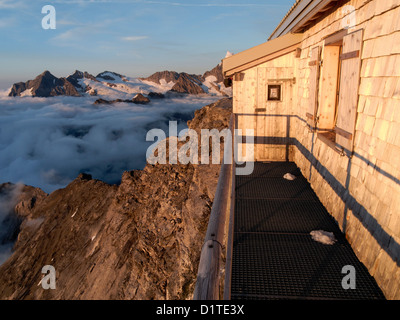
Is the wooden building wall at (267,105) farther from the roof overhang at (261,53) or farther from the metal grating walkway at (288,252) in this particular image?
A: the metal grating walkway at (288,252)

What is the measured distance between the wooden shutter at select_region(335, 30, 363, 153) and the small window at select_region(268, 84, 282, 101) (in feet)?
14.5

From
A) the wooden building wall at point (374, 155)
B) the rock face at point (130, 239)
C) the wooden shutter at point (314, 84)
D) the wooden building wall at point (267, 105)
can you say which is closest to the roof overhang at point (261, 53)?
the wooden building wall at point (267, 105)

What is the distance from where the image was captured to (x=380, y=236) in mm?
3506

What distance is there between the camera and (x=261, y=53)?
29.0 feet

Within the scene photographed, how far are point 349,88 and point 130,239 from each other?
33636 millimetres

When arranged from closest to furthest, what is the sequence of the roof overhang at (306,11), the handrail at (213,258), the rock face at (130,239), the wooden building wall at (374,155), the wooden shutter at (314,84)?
the handrail at (213,258), the wooden building wall at (374,155), the roof overhang at (306,11), the wooden shutter at (314,84), the rock face at (130,239)

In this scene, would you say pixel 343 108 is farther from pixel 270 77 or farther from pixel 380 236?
pixel 270 77

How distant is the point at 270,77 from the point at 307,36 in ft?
5.91

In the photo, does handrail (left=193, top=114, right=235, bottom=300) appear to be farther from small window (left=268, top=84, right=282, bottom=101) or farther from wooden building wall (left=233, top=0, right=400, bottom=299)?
small window (left=268, top=84, right=282, bottom=101)

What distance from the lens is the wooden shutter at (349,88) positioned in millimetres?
4218

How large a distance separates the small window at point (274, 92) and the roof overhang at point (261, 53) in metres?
0.91

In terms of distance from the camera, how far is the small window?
9188 millimetres

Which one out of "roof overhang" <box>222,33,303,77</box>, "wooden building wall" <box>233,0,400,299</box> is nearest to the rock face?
"roof overhang" <box>222,33,303,77</box>

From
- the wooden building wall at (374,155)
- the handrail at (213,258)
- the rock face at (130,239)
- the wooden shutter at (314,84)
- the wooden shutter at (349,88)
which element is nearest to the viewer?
the handrail at (213,258)
